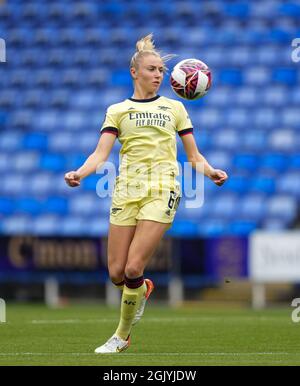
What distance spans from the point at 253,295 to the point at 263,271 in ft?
2.25

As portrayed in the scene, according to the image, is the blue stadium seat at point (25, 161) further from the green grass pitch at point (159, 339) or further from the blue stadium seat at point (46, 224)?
the green grass pitch at point (159, 339)

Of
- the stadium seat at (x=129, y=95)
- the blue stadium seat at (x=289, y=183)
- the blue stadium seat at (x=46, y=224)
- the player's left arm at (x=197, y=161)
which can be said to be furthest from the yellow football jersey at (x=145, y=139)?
the blue stadium seat at (x=46, y=224)

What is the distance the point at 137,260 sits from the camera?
744 cm

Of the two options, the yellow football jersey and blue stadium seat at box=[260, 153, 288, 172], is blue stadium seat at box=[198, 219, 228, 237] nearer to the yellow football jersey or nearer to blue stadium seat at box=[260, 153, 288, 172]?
blue stadium seat at box=[260, 153, 288, 172]

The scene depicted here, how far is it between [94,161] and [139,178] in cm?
37

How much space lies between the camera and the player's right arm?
722cm

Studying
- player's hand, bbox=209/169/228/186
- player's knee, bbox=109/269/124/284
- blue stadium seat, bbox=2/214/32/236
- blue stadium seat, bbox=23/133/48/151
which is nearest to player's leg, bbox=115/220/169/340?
player's knee, bbox=109/269/124/284

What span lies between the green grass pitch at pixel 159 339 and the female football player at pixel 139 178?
465 mm

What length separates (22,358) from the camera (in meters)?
7.15

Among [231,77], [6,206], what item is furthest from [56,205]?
[231,77]
